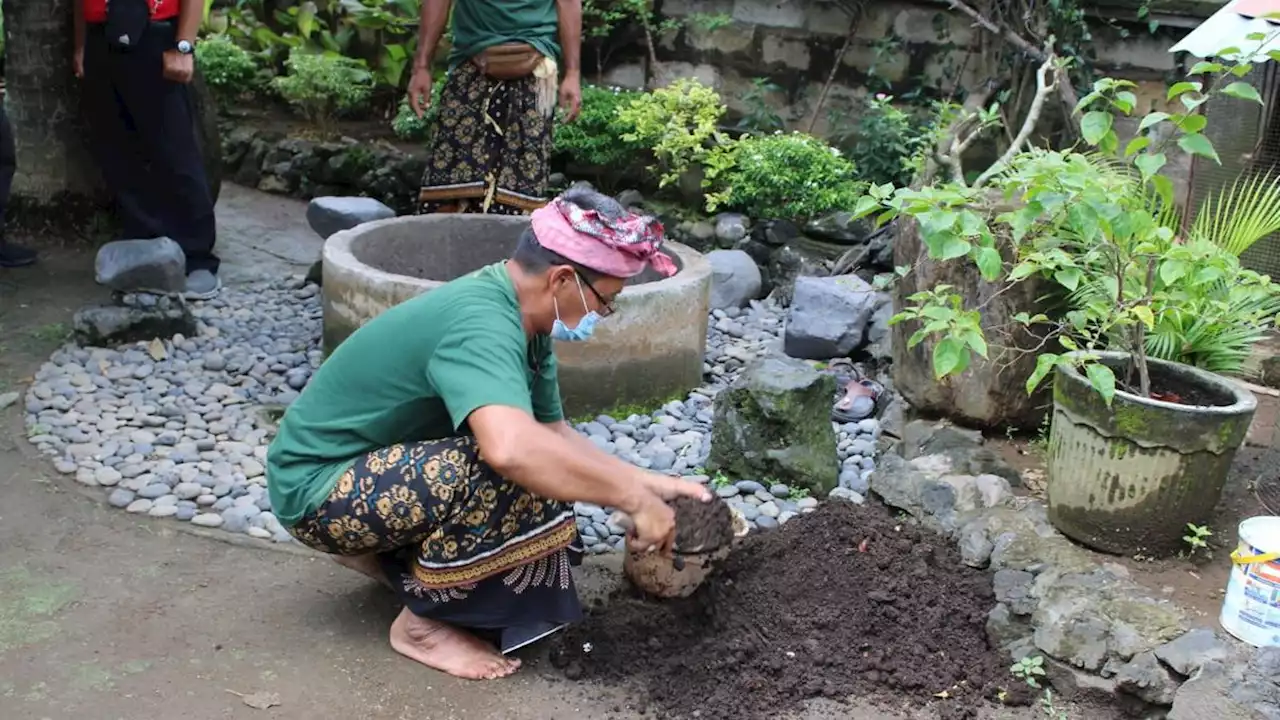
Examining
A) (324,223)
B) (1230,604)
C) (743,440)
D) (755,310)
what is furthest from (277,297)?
(1230,604)

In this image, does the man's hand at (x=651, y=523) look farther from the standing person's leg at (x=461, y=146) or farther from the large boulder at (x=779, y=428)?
the standing person's leg at (x=461, y=146)

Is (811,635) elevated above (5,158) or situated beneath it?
situated beneath

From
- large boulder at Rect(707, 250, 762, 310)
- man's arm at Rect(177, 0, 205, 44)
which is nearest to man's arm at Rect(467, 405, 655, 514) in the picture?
large boulder at Rect(707, 250, 762, 310)

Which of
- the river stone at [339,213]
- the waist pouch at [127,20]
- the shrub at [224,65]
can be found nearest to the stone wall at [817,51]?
the river stone at [339,213]

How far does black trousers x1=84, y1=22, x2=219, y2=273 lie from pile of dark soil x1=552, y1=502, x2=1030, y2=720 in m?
4.00

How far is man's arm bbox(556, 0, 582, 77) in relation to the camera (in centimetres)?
587

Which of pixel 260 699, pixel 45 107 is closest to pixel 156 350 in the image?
pixel 45 107

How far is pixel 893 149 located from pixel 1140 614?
4471mm

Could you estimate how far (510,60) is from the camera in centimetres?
571

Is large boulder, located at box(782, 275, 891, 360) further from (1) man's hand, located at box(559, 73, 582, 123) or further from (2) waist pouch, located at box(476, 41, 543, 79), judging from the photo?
(2) waist pouch, located at box(476, 41, 543, 79)

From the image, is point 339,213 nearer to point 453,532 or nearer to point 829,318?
point 829,318

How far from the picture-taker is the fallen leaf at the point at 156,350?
5.36 m

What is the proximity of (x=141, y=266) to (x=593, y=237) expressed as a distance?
369 centimetres

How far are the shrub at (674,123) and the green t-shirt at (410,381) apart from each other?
4.13 m
